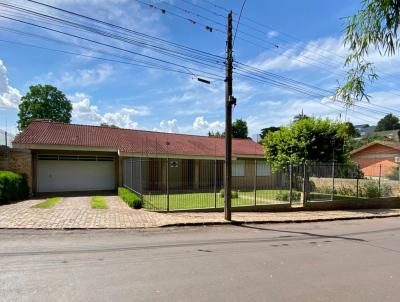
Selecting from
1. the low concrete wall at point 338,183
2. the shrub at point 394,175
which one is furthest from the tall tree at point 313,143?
the shrub at point 394,175

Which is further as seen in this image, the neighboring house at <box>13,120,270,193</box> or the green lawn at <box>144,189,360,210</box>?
the neighboring house at <box>13,120,270,193</box>

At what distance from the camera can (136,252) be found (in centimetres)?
732

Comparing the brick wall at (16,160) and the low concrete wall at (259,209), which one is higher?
the brick wall at (16,160)

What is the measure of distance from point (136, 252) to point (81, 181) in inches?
632

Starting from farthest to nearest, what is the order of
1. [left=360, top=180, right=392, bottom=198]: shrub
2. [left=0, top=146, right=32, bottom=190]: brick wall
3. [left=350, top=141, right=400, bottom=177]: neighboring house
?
[left=350, top=141, right=400, bottom=177]: neighboring house, [left=360, top=180, right=392, bottom=198]: shrub, [left=0, top=146, right=32, bottom=190]: brick wall

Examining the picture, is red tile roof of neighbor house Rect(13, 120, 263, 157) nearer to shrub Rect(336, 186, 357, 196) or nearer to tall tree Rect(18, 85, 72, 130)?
shrub Rect(336, 186, 357, 196)

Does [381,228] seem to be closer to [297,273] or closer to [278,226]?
[278,226]

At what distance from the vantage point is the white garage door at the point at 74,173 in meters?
21.0

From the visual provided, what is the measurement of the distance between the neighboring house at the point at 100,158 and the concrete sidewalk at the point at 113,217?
5062 millimetres

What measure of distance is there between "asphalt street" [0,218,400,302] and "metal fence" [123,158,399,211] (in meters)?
5.37

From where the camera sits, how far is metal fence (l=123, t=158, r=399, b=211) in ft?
54.2

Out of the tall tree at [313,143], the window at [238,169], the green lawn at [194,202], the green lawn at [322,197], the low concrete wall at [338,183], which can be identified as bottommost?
the green lawn at [194,202]

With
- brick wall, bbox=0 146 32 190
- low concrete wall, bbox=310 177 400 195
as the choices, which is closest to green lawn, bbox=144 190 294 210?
low concrete wall, bbox=310 177 400 195

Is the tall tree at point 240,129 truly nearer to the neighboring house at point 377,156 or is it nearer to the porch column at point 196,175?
the neighboring house at point 377,156
